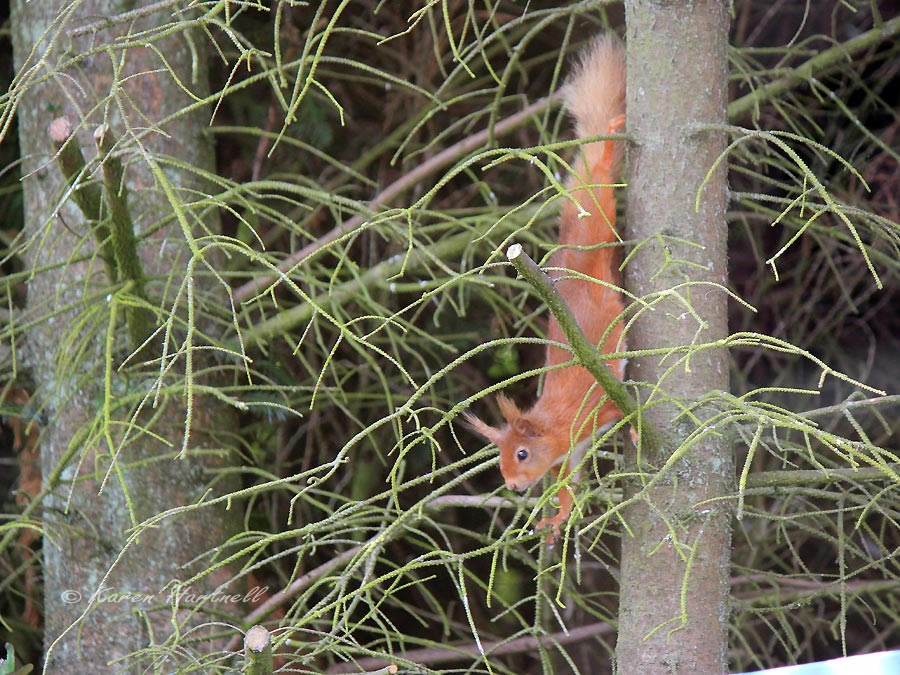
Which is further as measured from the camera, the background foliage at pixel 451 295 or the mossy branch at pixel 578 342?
the background foliage at pixel 451 295

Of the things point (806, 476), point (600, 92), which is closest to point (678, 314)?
point (806, 476)

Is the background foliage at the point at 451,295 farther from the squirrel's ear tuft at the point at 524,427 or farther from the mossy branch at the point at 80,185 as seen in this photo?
the mossy branch at the point at 80,185

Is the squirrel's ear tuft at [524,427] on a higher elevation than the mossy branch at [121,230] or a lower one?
lower

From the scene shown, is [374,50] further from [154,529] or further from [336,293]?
[154,529]

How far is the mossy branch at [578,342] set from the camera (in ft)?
3.06

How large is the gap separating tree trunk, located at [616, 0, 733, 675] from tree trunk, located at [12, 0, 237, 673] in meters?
0.81

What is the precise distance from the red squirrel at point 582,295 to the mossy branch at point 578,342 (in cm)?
57

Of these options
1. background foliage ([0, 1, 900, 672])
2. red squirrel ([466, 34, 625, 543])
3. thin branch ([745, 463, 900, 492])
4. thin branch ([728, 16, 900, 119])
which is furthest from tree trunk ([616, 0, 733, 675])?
background foliage ([0, 1, 900, 672])

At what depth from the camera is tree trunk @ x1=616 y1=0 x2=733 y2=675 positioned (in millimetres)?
1300

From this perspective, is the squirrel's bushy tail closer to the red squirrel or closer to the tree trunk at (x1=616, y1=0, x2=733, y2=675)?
the red squirrel

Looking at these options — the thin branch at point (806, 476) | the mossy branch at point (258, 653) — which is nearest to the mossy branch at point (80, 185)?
the mossy branch at point (258, 653)

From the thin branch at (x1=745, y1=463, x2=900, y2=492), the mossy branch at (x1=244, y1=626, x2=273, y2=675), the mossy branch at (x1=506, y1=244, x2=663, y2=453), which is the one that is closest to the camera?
the mossy branch at (x1=506, y1=244, x2=663, y2=453)

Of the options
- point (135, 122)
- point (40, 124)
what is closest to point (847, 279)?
point (135, 122)

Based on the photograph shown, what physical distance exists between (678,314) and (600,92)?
0.63 meters
